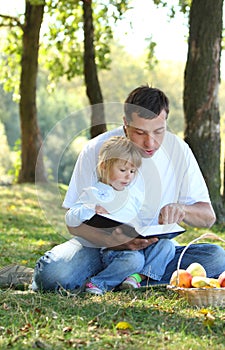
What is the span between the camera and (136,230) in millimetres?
4695

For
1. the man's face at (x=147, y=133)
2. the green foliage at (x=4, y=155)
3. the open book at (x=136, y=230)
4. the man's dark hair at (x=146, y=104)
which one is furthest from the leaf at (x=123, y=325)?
the green foliage at (x=4, y=155)

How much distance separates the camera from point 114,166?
15.7 ft

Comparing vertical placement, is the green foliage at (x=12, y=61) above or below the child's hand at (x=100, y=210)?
above

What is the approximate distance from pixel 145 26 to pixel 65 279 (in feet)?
43.5

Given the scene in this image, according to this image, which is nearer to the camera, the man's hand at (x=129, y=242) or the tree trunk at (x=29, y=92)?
the man's hand at (x=129, y=242)

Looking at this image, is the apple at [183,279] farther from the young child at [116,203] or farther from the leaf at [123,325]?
the leaf at [123,325]

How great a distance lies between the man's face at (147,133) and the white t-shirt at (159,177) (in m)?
0.11

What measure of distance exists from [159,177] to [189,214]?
13.1 inches

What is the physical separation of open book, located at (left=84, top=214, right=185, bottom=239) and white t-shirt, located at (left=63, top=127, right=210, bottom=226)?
0.48 feet

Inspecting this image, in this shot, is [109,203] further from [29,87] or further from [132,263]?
[29,87]

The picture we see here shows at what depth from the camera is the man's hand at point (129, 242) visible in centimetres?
478

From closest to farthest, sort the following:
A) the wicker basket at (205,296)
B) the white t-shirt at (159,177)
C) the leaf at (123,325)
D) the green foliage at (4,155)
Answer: the leaf at (123,325) < the wicker basket at (205,296) < the white t-shirt at (159,177) < the green foliage at (4,155)

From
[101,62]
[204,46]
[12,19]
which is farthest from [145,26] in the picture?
[204,46]

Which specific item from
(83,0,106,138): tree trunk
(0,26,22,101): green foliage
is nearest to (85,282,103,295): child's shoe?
(83,0,106,138): tree trunk
